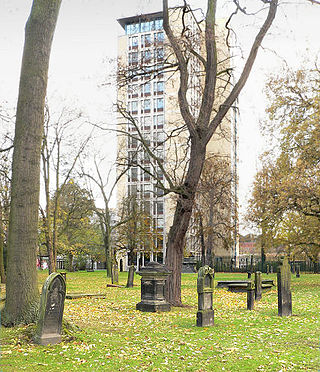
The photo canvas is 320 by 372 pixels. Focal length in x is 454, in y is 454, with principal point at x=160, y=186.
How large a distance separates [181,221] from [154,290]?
247 centimetres

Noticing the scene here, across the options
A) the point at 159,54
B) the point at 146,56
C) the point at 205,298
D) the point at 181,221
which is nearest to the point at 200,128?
the point at 181,221

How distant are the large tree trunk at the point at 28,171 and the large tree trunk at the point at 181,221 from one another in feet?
19.9

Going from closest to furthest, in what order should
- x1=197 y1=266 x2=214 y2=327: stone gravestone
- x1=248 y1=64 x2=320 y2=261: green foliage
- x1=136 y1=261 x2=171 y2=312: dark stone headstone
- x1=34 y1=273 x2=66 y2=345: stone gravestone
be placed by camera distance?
x1=34 y1=273 x2=66 y2=345: stone gravestone, x1=197 y1=266 x2=214 y2=327: stone gravestone, x1=136 y1=261 x2=171 y2=312: dark stone headstone, x1=248 y1=64 x2=320 y2=261: green foliage

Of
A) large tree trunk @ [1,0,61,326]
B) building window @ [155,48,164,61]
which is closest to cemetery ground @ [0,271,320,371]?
large tree trunk @ [1,0,61,326]

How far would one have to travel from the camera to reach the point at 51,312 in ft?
26.4

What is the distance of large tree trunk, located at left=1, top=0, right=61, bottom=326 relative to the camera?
915 cm

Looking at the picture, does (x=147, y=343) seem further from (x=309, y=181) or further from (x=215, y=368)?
(x=309, y=181)

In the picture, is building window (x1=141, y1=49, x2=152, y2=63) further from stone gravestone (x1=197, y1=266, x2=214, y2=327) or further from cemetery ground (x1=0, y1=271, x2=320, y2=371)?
cemetery ground (x1=0, y1=271, x2=320, y2=371)

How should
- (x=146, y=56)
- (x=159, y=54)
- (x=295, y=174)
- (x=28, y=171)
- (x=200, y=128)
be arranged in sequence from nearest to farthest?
(x=28, y=171)
(x=200, y=128)
(x=159, y=54)
(x=146, y=56)
(x=295, y=174)

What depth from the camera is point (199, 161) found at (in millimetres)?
14633

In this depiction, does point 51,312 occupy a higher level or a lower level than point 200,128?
lower

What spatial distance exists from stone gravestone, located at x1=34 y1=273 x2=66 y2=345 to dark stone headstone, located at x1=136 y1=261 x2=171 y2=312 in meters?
5.51

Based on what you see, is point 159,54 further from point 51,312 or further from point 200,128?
point 51,312

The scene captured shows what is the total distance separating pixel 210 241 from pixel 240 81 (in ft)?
90.8
